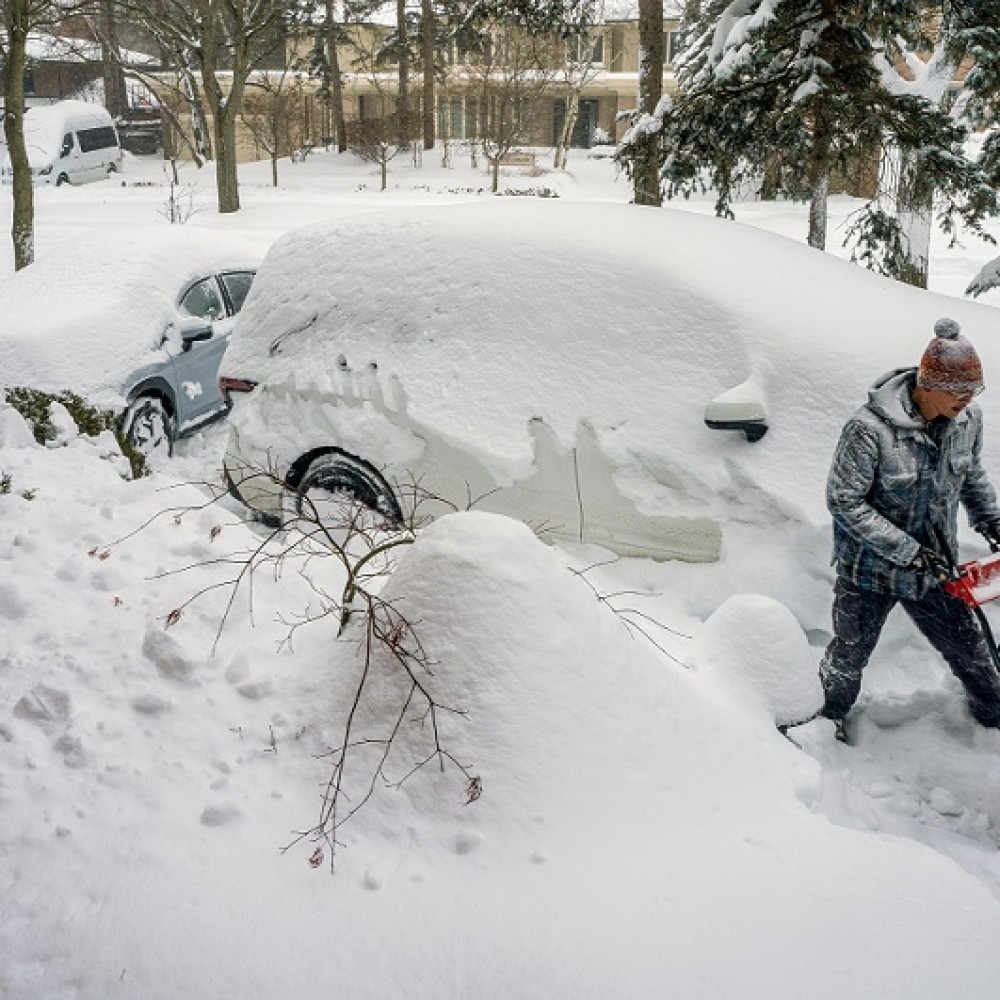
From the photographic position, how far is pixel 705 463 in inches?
156

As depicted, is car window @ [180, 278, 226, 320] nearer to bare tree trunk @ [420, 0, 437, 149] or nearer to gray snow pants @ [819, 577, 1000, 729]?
gray snow pants @ [819, 577, 1000, 729]

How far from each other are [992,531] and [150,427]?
5.68 meters

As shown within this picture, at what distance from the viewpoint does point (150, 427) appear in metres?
6.83

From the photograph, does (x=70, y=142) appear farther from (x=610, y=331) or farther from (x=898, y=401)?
(x=898, y=401)

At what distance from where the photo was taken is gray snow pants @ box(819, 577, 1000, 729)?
3.38m

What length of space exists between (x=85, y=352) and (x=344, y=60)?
48325 millimetres

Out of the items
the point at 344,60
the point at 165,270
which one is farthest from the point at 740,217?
the point at 344,60

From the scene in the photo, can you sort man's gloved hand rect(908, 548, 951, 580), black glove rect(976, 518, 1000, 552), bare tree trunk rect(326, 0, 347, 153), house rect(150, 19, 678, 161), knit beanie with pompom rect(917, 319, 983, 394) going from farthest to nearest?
bare tree trunk rect(326, 0, 347, 153) → house rect(150, 19, 678, 161) → black glove rect(976, 518, 1000, 552) → man's gloved hand rect(908, 548, 951, 580) → knit beanie with pompom rect(917, 319, 983, 394)

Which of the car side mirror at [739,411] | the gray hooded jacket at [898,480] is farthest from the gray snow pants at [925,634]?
the car side mirror at [739,411]

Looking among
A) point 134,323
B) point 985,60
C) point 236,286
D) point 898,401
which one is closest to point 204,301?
point 236,286

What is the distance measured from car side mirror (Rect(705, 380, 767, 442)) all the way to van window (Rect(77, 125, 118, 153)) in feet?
108

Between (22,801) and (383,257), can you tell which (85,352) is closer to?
(383,257)

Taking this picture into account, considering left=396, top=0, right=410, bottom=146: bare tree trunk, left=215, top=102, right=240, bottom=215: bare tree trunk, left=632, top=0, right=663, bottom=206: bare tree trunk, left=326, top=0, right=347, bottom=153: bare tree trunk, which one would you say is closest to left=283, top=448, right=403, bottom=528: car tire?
left=632, top=0, right=663, bottom=206: bare tree trunk

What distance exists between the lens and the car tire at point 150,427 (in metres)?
6.61
